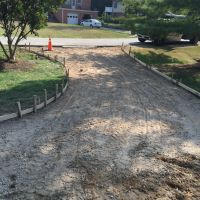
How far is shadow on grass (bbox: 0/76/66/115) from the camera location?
1472 cm

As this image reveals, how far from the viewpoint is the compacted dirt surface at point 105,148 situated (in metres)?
9.15

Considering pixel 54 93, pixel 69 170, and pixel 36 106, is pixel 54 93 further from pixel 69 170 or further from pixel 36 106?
pixel 69 170

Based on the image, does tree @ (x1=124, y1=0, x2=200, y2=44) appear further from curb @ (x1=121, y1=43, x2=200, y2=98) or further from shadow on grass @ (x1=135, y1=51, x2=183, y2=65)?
shadow on grass @ (x1=135, y1=51, x2=183, y2=65)

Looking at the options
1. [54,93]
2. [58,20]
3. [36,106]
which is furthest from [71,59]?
[58,20]

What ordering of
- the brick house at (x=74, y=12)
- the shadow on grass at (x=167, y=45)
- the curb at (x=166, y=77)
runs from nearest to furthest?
the curb at (x=166, y=77), the shadow on grass at (x=167, y=45), the brick house at (x=74, y=12)

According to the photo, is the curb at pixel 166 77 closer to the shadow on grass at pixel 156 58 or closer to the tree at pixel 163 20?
the shadow on grass at pixel 156 58

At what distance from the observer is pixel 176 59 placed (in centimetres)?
2873

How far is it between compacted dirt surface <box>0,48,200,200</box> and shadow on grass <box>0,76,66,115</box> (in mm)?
926

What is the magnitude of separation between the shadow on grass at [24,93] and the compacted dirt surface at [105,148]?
93 centimetres

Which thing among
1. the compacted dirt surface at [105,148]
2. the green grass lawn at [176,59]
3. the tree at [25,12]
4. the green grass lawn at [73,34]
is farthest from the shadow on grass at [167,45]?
the compacted dirt surface at [105,148]

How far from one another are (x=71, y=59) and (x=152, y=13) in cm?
640

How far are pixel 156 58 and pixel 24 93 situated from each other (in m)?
14.1

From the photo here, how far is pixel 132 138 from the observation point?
1223 cm

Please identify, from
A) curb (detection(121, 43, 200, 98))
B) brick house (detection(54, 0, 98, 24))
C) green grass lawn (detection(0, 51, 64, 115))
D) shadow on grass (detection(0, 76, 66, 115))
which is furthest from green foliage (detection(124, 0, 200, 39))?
brick house (detection(54, 0, 98, 24))
